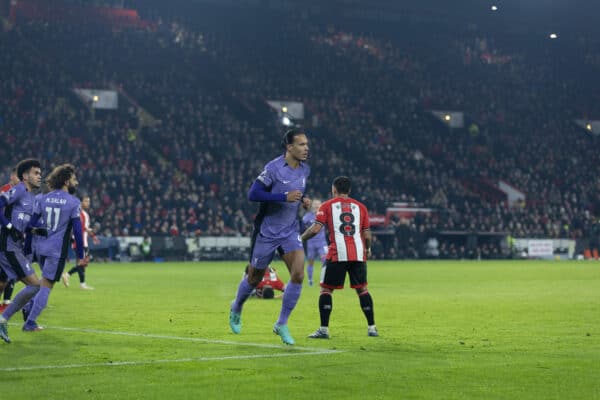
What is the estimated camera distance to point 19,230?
47.1 feet

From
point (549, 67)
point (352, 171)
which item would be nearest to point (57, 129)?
point (352, 171)

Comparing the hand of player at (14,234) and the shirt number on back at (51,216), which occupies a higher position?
the shirt number on back at (51,216)

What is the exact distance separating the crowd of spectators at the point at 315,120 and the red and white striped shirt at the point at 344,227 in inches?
1399

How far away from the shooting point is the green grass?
887 centimetres

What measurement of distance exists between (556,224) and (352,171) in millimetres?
13207

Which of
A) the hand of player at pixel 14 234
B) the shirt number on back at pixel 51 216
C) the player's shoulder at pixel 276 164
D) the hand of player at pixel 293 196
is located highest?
the player's shoulder at pixel 276 164

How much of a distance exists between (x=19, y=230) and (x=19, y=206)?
54cm

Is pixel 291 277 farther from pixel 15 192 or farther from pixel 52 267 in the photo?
pixel 15 192

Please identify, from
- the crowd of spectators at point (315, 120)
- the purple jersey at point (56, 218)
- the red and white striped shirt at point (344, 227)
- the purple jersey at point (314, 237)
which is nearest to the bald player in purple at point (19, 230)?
the purple jersey at point (56, 218)

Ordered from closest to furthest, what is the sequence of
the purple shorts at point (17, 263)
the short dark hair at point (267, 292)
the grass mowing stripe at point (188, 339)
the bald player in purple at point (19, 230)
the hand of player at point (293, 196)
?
1. the grass mowing stripe at point (188, 339)
2. the hand of player at point (293, 196)
3. the bald player in purple at point (19, 230)
4. the purple shorts at point (17, 263)
5. the short dark hair at point (267, 292)

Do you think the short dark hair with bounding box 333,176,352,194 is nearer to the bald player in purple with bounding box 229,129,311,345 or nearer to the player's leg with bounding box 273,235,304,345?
the bald player in purple with bounding box 229,129,311,345

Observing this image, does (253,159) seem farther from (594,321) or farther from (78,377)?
(78,377)

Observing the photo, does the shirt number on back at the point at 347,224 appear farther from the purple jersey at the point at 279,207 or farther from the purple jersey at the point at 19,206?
the purple jersey at the point at 19,206

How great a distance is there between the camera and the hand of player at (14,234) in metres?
14.1
